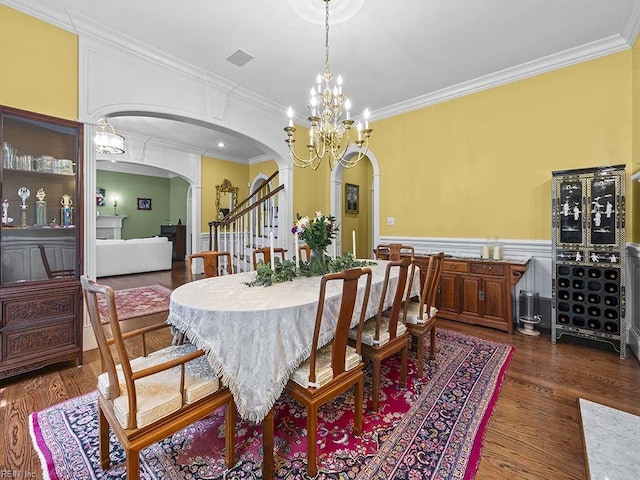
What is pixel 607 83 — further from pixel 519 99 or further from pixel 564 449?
pixel 564 449

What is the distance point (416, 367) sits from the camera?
250 centimetres

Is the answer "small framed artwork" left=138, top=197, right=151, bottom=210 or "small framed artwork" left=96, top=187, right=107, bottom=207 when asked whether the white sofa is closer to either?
"small framed artwork" left=96, top=187, right=107, bottom=207

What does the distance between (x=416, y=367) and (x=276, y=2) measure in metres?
3.33

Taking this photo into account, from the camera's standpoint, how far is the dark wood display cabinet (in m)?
2.28

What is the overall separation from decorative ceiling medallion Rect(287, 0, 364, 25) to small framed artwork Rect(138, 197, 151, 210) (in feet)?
31.3

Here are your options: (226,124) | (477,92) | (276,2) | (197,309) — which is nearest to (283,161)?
(226,124)

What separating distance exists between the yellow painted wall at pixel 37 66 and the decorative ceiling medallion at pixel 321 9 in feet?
6.90

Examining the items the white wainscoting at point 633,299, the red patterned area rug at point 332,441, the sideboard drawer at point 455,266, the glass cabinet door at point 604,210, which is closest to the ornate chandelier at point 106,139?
the red patterned area rug at point 332,441

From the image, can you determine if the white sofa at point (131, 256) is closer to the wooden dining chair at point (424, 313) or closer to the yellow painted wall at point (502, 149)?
the yellow painted wall at point (502, 149)

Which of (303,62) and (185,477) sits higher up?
(303,62)

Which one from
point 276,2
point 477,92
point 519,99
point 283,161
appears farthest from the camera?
point 283,161

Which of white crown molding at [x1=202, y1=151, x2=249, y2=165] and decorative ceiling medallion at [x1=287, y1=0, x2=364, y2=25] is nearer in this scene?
decorative ceiling medallion at [x1=287, y1=0, x2=364, y2=25]

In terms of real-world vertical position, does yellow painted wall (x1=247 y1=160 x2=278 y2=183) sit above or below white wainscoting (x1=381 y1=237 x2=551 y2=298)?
above

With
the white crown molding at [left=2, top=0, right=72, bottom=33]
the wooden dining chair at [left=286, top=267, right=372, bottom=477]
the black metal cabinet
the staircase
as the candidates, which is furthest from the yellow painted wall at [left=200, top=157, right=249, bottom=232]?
the black metal cabinet
